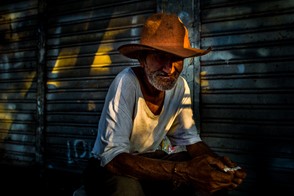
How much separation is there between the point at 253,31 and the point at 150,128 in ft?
8.90

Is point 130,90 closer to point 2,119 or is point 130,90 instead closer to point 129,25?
point 129,25

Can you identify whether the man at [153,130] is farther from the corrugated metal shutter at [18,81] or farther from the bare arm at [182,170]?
the corrugated metal shutter at [18,81]

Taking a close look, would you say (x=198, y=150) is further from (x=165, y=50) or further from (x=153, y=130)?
(x=165, y=50)

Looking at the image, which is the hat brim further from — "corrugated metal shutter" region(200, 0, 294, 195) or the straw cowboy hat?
"corrugated metal shutter" region(200, 0, 294, 195)

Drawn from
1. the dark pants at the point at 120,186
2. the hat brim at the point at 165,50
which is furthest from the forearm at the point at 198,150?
the hat brim at the point at 165,50

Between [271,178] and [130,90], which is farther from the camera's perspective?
[271,178]

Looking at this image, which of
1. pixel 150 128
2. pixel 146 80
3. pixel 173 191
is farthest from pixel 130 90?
pixel 173 191

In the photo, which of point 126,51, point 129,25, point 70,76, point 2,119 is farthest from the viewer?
point 2,119

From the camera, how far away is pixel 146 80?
2.74m

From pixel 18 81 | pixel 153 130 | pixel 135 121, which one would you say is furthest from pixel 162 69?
pixel 18 81

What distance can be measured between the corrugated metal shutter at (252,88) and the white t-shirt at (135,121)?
1782mm

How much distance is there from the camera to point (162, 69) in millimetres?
2504

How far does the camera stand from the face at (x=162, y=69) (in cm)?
249

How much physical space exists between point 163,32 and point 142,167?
1.23 m
